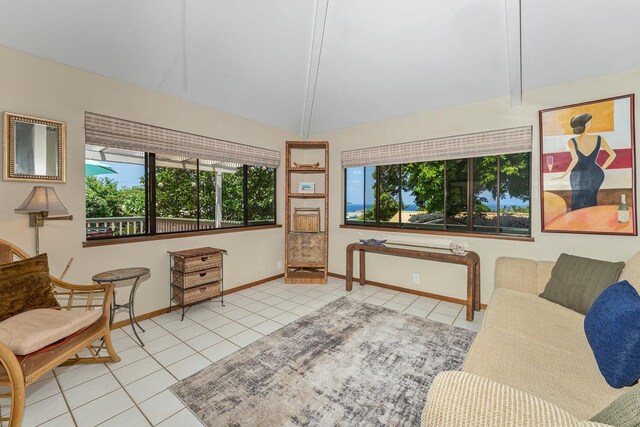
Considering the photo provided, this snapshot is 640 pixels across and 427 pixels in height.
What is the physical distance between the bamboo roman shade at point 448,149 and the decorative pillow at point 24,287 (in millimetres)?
3752

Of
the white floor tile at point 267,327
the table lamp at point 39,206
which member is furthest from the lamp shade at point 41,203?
the white floor tile at point 267,327

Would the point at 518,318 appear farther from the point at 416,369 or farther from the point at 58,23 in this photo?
the point at 58,23

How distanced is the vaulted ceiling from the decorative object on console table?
190cm

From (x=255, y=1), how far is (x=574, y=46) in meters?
2.84

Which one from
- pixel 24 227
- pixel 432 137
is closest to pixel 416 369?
pixel 432 137

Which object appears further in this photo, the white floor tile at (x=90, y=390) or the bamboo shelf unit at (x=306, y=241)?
the bamboo shelf unit at (x=306, y=241)

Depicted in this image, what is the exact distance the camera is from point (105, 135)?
264 cm

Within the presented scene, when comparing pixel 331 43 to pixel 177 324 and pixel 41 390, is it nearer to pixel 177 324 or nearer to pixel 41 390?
pixel 177 324

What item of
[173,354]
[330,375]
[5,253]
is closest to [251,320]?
[173,354]

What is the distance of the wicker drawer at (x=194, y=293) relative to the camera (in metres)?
2.96

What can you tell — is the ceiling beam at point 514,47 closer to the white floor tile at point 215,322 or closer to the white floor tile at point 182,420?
the white floor tile at point 182,420

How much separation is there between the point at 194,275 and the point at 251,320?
824 mm

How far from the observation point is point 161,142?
3.03 meters

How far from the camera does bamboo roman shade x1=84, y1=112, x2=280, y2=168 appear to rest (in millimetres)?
2611
